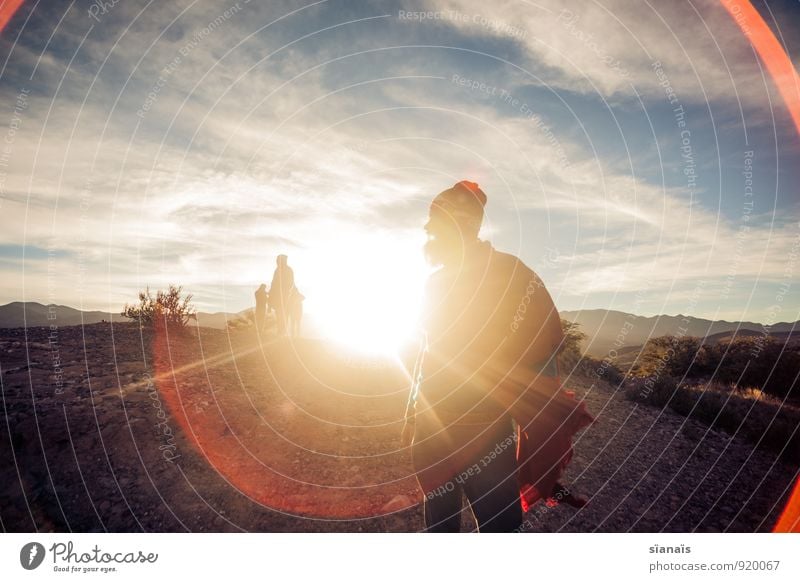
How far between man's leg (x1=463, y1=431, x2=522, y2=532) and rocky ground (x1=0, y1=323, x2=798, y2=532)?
2.93 metres

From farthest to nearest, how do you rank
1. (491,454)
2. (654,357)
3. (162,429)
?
1. (654,357)
2. (162,429)
3. (491,454)

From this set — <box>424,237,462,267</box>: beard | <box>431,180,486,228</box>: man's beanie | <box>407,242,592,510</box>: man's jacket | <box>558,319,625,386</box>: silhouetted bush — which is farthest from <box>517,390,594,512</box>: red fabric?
<box>558,319,625,386</box>: silhouetted bush

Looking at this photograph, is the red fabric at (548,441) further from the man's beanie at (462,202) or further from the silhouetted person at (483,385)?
the man's beanie at (462,202)

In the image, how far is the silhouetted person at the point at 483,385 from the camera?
307 cm

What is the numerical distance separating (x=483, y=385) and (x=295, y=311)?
15971mm

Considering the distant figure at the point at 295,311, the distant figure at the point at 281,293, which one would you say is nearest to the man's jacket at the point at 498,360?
the distant figure at the point at 281,293

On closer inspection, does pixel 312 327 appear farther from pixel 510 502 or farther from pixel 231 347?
pixel 510 502

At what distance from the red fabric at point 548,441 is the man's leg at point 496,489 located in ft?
0.75

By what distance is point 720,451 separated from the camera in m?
8.85

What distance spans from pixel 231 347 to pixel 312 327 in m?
11.5

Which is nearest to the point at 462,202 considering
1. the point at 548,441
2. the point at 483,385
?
→ the point at 483,385

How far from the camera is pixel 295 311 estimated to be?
1805 centimetres

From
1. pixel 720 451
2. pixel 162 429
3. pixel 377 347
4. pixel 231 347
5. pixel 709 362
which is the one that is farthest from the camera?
pixel 709 362
